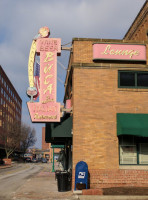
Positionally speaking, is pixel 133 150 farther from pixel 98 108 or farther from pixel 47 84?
pixel 47 84

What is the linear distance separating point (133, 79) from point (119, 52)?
1.71m

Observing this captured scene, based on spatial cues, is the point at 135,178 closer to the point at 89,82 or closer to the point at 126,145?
the point at 126,145

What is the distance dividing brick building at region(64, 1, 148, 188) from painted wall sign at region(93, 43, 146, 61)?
2.2 inches

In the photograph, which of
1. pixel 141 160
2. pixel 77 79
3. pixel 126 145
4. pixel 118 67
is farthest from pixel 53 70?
pixel 141 160

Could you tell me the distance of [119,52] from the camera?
631 inches

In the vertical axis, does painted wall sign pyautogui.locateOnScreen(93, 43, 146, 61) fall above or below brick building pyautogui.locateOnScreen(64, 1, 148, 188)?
above

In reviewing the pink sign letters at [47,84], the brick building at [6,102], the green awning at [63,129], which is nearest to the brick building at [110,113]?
the green awning at [63,129]

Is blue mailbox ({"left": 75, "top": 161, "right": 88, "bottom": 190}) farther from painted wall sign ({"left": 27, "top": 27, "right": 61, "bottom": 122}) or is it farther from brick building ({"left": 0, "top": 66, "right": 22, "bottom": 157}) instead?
brick building ({"left": 0, "top": 66, "right": 22, "bottom": 157})

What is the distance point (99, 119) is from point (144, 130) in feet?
7.91

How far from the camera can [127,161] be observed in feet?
49.8

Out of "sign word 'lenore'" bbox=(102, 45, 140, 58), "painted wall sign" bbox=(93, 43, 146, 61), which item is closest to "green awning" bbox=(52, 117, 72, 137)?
"painted wall sign" bbox=(93, 43, 146, 61)

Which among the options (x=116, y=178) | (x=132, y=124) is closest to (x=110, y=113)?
(x=132, y=124)

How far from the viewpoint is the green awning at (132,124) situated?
1442cm

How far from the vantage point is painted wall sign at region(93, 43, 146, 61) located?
52.1 feet
